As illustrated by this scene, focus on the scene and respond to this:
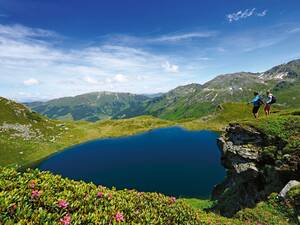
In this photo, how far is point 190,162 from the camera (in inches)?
4090

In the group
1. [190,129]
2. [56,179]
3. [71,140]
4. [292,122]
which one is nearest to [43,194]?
[56,179]

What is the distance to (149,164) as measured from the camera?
347 ft

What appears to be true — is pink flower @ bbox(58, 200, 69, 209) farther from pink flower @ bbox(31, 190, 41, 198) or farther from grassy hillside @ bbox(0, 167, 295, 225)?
pink flower @ bbox(31, 190, 41, 198)

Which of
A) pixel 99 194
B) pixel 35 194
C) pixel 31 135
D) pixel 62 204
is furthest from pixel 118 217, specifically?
pixel 31 135

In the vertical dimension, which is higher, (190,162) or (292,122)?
(292,122)

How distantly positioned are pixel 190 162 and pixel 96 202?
9722 cm

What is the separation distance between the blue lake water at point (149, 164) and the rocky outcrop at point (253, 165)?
34.5 metres

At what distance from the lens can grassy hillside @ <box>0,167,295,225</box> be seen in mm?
7398

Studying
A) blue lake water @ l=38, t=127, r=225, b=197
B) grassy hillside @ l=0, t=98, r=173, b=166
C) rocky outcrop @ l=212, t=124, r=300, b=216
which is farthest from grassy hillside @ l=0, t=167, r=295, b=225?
grassy hillside @ l=0, t=98, r=173, b=166

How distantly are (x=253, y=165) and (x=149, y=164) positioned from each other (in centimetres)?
7535

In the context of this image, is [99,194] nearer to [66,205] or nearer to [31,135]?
[66,205]

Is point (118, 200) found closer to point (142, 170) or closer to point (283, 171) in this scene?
point (283, 171)

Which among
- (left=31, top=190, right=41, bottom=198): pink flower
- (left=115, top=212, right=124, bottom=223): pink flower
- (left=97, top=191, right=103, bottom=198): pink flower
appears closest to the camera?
(left=31, top=190, right=41, bottom=198): pink flower

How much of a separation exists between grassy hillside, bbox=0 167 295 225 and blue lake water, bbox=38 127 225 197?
61137mm
